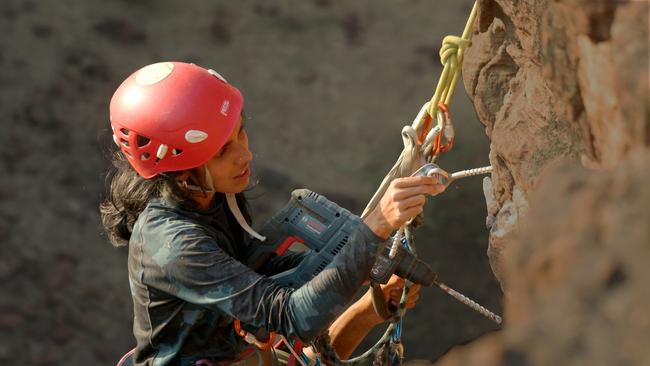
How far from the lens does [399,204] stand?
8.46ft

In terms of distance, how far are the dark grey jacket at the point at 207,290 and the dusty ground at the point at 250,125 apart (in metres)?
2.44

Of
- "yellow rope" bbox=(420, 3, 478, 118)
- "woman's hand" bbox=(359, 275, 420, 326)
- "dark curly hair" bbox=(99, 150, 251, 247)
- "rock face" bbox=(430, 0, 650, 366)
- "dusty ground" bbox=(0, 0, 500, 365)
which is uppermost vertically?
"rock face" bbox=(430, 0, 650, 366)

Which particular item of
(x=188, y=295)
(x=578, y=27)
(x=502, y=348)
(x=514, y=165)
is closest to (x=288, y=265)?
(x=188, y=295)

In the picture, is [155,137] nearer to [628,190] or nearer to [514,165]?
[514,165]

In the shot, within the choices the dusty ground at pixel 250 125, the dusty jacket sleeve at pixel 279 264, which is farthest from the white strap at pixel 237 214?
the dusty ground at pixel 250 125

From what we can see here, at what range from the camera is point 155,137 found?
280 cm

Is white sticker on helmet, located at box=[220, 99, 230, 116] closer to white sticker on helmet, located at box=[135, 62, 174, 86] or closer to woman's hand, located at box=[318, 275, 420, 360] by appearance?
white sticker on helmet, located at box=[135, 62, 174, 86]

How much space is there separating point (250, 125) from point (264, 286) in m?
3.46

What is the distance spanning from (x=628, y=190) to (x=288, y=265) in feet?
6.21

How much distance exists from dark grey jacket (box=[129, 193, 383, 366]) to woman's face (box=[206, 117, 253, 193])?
103mm

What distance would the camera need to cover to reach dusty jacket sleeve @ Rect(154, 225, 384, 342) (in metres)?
2.59

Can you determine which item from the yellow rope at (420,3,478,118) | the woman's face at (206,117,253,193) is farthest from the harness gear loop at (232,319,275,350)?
the yellow rope at (420,3,478,118)

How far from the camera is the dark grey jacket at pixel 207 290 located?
259cm

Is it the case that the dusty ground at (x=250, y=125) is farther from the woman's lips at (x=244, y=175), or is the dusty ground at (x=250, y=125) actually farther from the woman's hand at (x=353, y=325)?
the woman's lips at (x=244, y=175)
